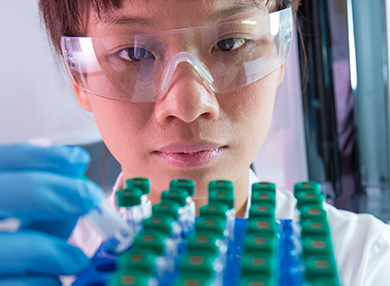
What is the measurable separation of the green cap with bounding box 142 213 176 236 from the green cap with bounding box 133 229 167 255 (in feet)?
0.04

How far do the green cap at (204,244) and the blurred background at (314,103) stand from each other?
122 cm

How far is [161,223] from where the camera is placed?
1.87ft

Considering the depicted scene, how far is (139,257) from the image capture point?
0.51 meters

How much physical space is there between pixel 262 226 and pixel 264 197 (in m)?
0.09

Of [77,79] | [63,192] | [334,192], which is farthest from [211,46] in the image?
[334,192]

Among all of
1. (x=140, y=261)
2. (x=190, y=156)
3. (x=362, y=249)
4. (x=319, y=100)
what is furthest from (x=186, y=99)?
(x=319, y=100)

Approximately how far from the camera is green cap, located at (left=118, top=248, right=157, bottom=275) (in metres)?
0.49

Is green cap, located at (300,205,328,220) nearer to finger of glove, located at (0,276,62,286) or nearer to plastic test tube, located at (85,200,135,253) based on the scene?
plastic test tube, located at (85,200,135,253)

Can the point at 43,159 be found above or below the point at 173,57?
below

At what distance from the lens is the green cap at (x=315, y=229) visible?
1.83ft

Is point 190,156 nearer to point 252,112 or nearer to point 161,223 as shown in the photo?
point 252,112

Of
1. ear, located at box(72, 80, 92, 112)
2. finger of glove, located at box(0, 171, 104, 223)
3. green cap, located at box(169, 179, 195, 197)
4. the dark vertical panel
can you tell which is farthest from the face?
the dark vertical panel

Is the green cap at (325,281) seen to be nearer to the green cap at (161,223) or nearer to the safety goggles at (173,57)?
the green cap at (161,223)

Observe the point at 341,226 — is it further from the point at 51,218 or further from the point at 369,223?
the point at 51,218
